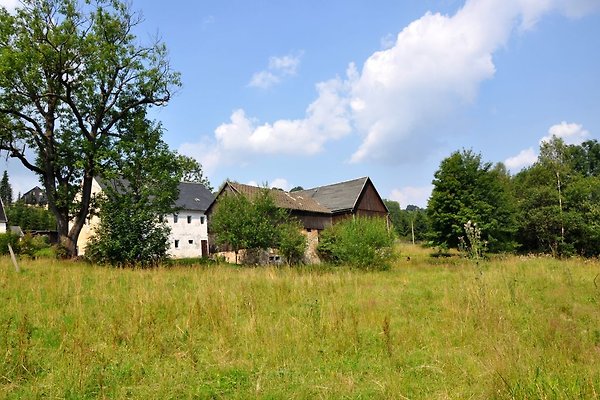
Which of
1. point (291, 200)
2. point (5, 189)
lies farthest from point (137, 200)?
point (5, 189)

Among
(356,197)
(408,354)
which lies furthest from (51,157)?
(356,197)

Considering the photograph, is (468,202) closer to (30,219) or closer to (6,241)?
(6,241)

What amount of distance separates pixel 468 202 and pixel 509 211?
4256 millimetres

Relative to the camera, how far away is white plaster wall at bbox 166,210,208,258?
146 feet

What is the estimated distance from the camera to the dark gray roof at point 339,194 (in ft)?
141

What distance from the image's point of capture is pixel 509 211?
32.7 metres

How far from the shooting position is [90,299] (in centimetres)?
821

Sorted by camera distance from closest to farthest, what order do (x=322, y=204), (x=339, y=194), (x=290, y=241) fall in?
1. (x=290, y=241)
2. (x=322, y=204)
3. (x=339, y=194)

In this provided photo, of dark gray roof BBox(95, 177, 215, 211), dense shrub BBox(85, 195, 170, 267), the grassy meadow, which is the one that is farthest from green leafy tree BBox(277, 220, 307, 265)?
the grassy meadow

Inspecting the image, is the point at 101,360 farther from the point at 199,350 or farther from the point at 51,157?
the point at 51,157

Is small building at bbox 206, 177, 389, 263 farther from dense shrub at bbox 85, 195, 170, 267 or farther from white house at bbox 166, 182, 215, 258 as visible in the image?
dense shrub at bbox 85, 195, 170, 267

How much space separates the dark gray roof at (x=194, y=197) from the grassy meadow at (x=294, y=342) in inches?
1484

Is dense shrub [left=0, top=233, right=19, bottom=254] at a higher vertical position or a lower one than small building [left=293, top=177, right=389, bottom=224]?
lower

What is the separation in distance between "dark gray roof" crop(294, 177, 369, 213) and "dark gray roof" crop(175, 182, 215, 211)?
1217 centimetres
